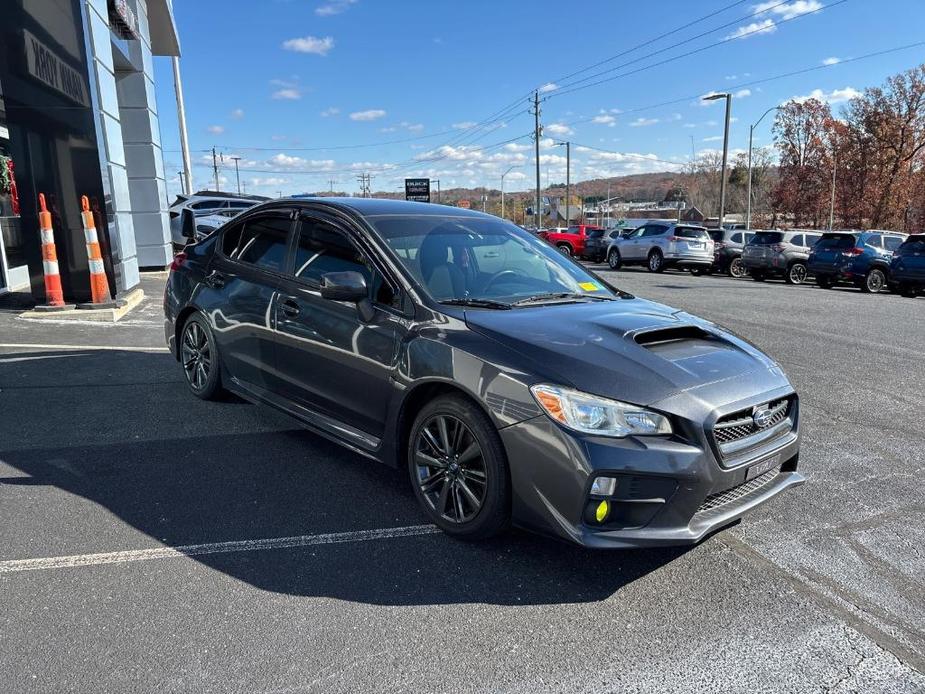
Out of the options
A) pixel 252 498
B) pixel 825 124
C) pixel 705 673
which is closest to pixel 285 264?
pixel 252 498

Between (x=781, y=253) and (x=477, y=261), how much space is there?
2003cm

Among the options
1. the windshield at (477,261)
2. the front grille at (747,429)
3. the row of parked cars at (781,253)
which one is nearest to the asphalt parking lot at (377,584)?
the front grille at (747,429)

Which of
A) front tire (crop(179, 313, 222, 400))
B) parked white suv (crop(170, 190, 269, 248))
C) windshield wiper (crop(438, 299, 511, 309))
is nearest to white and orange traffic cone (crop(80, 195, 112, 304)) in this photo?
front tire (crop(179, 313, 222, 400))

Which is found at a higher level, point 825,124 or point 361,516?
point 825,124

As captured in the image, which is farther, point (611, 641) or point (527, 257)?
point (527, 257)

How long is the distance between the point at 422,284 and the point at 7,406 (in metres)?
3.94

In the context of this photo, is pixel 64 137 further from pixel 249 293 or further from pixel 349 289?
pixel 349 289

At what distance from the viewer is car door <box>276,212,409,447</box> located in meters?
3.62

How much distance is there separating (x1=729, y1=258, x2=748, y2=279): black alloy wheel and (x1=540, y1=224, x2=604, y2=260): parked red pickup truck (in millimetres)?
6540

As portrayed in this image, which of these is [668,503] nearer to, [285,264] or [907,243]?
[285,264]

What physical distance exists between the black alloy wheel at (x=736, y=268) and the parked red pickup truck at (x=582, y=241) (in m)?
6.54

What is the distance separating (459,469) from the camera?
3242 mm


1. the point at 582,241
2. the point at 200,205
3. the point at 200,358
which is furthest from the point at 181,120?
the point at 200,358

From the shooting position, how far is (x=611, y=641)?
2.59m
